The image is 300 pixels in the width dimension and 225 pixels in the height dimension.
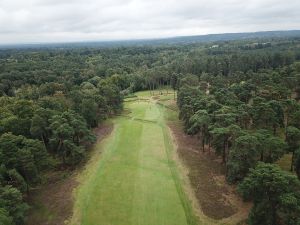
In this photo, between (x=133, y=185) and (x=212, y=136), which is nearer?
(x=133, y=185)

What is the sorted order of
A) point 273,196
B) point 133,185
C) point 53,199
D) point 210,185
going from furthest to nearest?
1. point 133,185
2. point 210,185
3. point 53,199
4. point 273,196

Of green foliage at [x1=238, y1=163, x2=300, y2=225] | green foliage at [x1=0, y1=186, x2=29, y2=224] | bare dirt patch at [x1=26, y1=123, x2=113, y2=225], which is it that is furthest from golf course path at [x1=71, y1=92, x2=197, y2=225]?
green foliage at [x1=238, y1=163, x2=300, y2=225]

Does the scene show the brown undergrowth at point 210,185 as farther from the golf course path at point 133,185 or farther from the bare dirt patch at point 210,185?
the golf course path at point 133,185

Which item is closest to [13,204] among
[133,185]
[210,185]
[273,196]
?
[133,185]

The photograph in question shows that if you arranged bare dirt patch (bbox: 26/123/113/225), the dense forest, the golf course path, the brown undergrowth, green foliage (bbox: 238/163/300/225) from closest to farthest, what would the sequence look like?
green foliage (bbox: 238/163/300/225), the dense forest, the golf course path, the brown undergrowth, bare dirt patch (bbox: 26/123/113/225)

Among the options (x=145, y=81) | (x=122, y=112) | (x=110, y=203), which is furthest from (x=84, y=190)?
(x=145, y=81)

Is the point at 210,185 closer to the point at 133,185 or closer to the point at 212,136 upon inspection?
the point at 133,185

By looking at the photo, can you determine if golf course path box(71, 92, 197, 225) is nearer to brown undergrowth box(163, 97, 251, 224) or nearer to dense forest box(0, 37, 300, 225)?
brown undergrowth box(163, 97, 251, 224)
